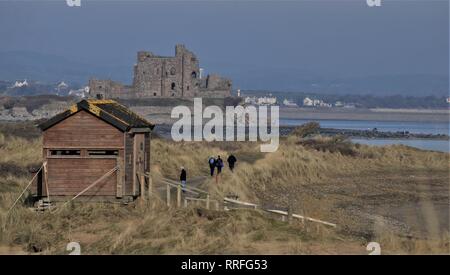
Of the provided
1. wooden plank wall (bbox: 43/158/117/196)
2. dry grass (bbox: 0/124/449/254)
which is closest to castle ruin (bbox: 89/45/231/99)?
dry grass (bbox: 0/124/449/254)

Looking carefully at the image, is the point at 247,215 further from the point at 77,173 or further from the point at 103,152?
the point at 77,173

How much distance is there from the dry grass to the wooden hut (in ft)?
2.04

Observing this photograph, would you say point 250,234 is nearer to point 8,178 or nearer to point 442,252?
point 442,252

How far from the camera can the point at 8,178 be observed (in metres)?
32.9

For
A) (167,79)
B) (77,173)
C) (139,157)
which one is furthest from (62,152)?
(167,79)

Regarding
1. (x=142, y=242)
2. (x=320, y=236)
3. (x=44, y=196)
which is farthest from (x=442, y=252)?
(x=44, y=196)

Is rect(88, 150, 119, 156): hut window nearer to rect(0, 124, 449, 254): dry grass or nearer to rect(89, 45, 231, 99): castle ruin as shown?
rect(0, 124, 449, 254): dry grass

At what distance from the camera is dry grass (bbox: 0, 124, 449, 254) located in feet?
69.7

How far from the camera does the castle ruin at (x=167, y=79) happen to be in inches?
5187

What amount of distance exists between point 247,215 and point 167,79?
110653 mm

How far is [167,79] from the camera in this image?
440 ft

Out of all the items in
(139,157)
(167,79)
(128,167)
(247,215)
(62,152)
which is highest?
(167,79)

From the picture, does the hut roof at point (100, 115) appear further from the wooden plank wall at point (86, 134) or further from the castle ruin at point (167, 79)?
the castle ruin at point (167, 79)

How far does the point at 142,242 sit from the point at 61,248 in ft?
5.42
